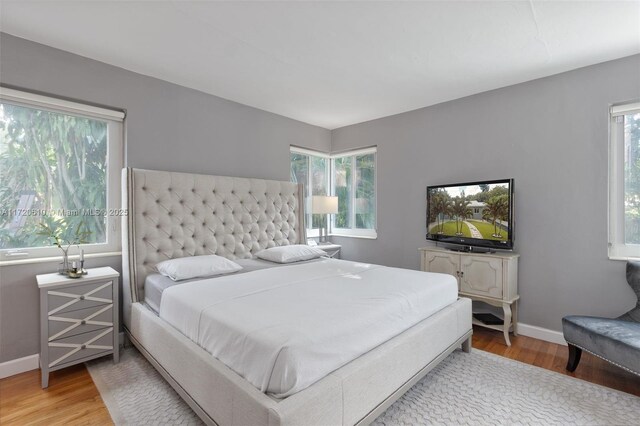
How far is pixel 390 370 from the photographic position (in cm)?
168

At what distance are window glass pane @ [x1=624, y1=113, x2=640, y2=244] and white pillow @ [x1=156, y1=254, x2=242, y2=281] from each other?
3.40m

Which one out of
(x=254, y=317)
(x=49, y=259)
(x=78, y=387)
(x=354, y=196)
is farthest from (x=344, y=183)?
(x=78, y=387)

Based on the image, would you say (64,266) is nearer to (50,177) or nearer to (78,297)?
(78,297)

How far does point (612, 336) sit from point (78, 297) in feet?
12.2

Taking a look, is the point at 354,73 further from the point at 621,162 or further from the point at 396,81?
the point at 621,162

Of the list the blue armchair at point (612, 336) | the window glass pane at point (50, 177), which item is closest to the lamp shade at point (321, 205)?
the window glass pane at point (50, 177)

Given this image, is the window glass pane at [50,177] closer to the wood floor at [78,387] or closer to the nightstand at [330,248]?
the wood floor at [78,387]

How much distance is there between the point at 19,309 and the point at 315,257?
252 centimetres

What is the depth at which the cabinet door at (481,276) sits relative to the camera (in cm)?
290

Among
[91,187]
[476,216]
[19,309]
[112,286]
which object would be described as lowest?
[19,309]

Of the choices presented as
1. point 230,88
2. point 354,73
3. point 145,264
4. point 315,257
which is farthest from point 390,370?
point 230,88

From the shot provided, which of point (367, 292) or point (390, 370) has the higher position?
point (367, 292)

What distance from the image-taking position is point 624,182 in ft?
8.62

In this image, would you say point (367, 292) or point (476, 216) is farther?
point (476, 216)
